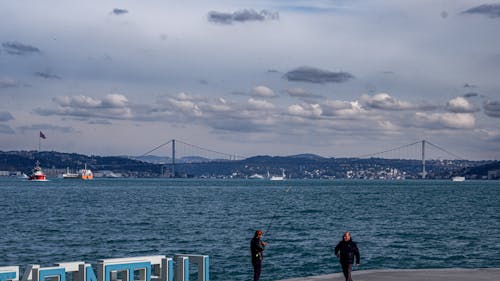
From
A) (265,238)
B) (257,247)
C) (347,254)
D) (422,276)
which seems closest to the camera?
(347,254)

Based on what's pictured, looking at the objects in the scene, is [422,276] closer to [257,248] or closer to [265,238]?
[257,248]

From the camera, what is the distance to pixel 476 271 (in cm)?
2623

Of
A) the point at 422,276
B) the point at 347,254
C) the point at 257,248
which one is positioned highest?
the point at 257,248

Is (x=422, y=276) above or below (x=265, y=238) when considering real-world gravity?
above

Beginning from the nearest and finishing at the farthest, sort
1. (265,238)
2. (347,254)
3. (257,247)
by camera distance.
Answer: (347,254)
(257,247)
(265,238)

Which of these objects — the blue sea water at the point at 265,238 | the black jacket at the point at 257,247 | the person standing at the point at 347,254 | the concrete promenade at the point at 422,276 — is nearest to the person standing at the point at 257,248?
the black jacket at the point at 257,247

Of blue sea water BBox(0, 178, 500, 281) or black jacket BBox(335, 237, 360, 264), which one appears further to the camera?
blue sea water BBox(0, 178, 500, 281)

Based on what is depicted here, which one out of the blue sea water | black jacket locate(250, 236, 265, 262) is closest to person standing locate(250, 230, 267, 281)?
black jacket locate(250, 236, 265, 262)

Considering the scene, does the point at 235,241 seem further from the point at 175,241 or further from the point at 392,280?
the point at 392,280

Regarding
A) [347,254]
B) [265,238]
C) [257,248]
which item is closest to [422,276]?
[347,254]

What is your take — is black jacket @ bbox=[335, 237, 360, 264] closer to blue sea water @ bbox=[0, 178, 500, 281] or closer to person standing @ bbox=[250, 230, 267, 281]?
person standing @ bbox=[250, 230, 267, 281]

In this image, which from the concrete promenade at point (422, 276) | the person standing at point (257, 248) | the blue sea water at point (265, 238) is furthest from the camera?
the blue sea water at point (265, 238)

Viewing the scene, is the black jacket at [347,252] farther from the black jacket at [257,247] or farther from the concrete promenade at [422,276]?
the black jacket at [257,247]

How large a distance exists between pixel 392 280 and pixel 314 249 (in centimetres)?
2540
